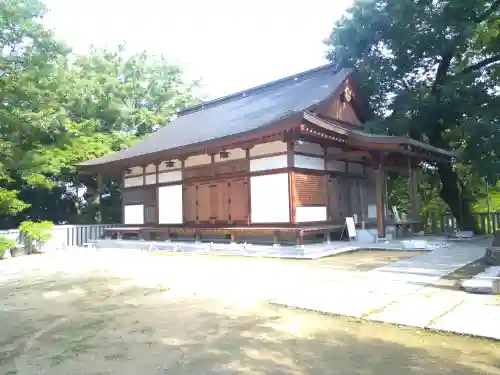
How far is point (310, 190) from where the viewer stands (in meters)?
11.3

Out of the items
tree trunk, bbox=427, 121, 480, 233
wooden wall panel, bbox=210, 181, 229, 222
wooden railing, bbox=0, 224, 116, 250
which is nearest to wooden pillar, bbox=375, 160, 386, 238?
tree trunk, bbox=427, 121, 480, 233

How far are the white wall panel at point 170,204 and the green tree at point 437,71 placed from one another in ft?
24.0

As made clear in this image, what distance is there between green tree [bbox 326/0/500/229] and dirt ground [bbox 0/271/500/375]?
31.8 feet

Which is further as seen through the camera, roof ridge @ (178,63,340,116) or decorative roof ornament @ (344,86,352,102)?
roof ridge @ (178,63,340,116)

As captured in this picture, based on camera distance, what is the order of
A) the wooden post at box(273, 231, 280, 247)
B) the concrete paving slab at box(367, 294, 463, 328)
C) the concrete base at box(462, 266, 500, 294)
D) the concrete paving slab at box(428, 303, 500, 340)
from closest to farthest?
the concrete paving slab at box(428, 303, 500, 340)
the concrete paving slab at box(367, 294, 463, 328)
the concrete base at box(462, 266, 500, 294)
the wooden post at box(273, 231, 280, 247)

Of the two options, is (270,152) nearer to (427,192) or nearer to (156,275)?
(156,275)

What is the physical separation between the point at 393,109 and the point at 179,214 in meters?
8.57

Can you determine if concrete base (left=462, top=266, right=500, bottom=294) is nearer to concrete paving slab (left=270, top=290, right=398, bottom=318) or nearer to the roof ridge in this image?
concrete paving slab (left=270, top=290, right=398, bottom=318)

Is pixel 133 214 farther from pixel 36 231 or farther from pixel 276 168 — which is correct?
pixel 276 168

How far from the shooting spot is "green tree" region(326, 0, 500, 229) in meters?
11.7

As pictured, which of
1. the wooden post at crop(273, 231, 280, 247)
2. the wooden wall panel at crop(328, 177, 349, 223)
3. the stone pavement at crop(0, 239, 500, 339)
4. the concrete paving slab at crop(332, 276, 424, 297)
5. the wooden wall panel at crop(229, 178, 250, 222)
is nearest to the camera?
the stone pavement at crop(0, 239, 500, 339)

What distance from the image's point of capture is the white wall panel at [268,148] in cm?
1109

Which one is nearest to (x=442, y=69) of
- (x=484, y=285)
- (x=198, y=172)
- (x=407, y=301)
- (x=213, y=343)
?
(x=198, y=172)

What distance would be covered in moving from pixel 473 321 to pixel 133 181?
1468 centimetres
